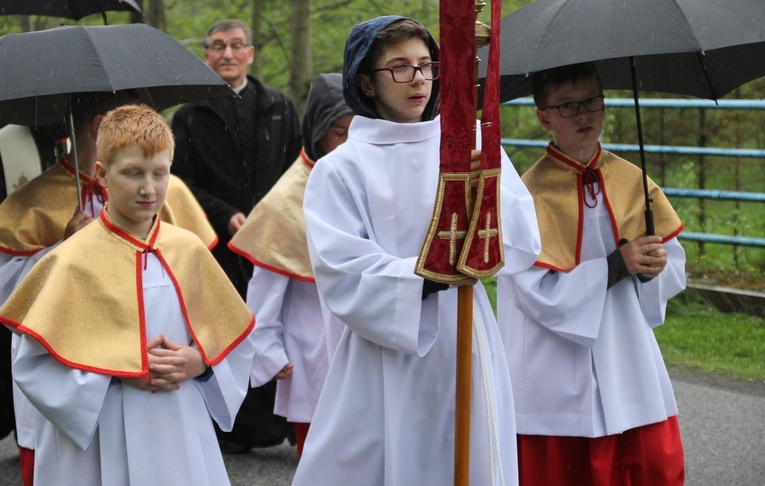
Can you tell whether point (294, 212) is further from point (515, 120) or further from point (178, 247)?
point (515, 120)

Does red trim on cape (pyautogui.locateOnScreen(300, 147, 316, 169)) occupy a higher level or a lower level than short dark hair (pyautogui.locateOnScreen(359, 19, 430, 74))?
lower

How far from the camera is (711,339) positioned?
9.20 m

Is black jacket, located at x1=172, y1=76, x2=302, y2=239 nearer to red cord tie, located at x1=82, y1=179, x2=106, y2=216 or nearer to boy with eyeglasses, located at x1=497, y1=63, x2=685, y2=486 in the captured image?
red cord tie, located at x1=82, y1=179, x2=106, y2=216

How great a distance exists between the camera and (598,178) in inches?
196

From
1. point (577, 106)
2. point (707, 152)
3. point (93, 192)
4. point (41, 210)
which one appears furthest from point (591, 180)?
point (707, 152)

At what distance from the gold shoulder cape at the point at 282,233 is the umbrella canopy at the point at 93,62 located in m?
0.68

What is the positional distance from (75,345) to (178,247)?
511 millimetres

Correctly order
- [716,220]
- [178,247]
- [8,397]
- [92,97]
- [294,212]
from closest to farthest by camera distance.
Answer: [178,247] → [92,97] → [294,212] → [8,397] → [716,220]

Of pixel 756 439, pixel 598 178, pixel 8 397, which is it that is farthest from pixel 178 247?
pixel 756 439

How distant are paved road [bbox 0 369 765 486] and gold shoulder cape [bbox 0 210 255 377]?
2415 millimetres

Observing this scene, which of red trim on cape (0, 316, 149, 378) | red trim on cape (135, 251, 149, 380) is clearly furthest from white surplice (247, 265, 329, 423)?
red trim on cape (0, 316, 149, 378)

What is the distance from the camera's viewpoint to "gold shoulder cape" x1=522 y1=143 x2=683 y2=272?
493cm

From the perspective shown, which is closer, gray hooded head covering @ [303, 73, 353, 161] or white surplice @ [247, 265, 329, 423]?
white surplice @ [247, 265, 329, 423]

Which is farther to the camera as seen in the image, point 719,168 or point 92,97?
point 719,168
